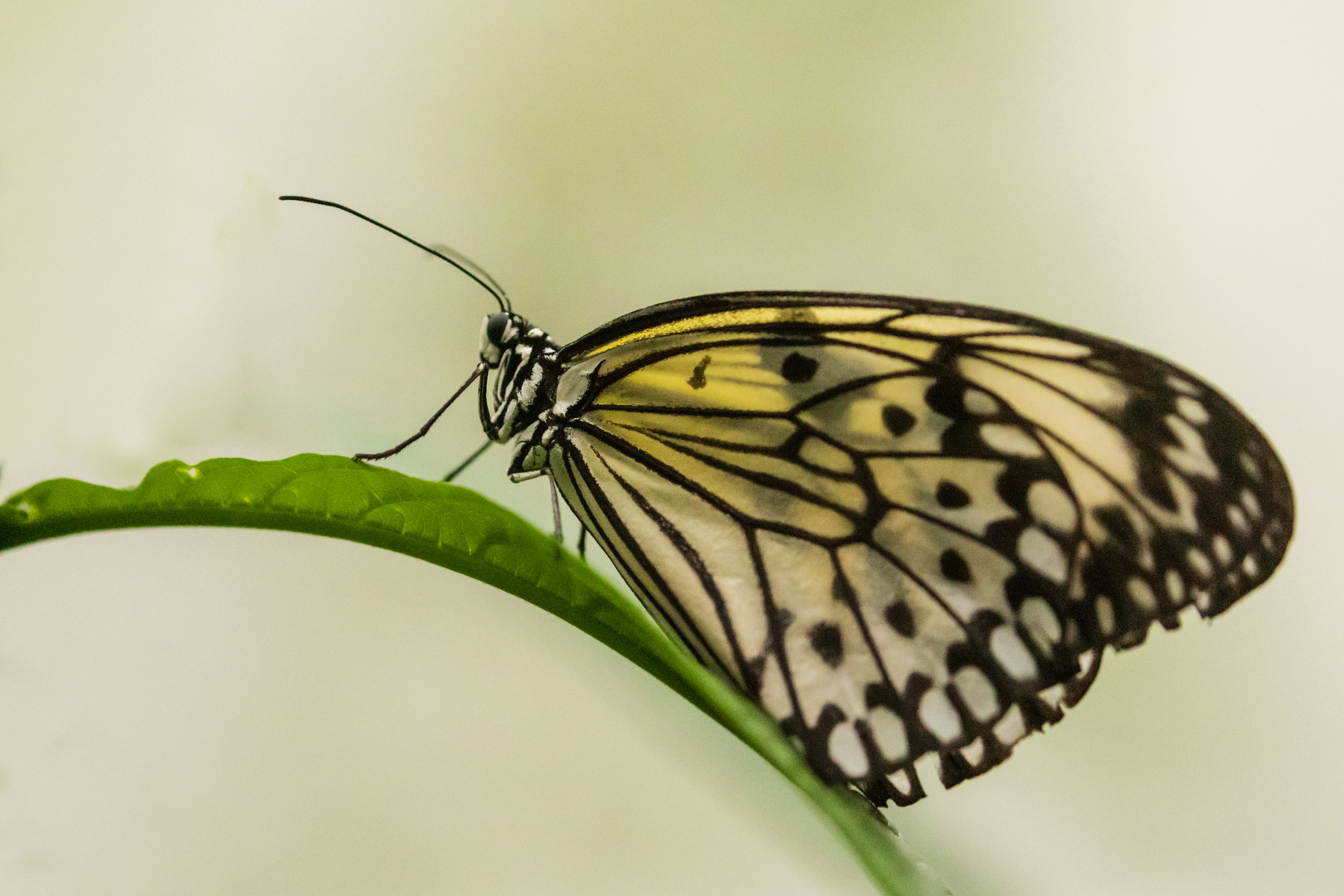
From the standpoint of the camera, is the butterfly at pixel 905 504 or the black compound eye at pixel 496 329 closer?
the butterfly at pixel 905 504

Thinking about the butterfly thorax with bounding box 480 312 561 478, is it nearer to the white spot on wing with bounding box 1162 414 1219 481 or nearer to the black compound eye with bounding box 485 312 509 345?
the black compound eye with bounding box 485 312 509 345

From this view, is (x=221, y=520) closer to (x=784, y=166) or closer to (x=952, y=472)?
(x=952, y=472)

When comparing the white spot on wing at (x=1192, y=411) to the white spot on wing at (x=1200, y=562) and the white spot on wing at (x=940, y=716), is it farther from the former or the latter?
the white spot on wing at (x=940, y=716)

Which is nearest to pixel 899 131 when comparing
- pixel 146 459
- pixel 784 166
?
pixel 784 166

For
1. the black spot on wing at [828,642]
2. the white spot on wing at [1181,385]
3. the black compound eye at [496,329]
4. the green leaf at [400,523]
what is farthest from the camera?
the black compound eye at [496,329]

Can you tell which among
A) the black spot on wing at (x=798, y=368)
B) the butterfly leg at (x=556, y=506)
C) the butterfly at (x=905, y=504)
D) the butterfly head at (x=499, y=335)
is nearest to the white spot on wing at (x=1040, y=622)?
the butterfly at (x=905, y=504)

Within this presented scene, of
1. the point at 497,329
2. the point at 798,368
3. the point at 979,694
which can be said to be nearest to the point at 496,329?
the point at 497,329

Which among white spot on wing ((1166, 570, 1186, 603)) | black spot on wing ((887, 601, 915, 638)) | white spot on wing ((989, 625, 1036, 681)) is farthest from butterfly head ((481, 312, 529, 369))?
white spot on wing ((1166, 570, 1186, 603))
